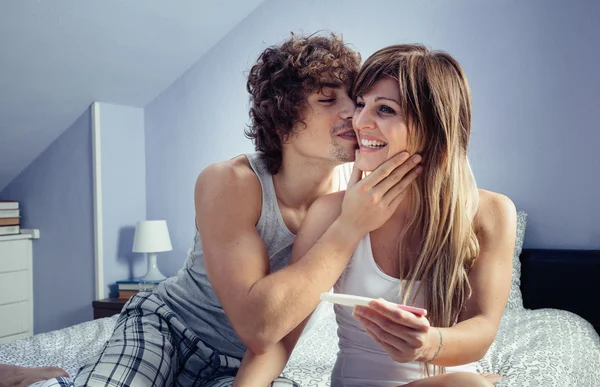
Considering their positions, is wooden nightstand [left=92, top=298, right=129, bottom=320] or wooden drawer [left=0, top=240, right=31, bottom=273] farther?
wooden drawer [left=0, top=240, right=31, bottom=273]

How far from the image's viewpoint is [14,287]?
396 cm

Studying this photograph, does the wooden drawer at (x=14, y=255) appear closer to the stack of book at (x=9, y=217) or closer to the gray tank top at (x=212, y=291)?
the stack of book at (x=9, y=217)

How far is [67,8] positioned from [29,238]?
1747 millimetres

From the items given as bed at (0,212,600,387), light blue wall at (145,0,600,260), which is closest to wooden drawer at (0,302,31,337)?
bed at (0,212,600,387)

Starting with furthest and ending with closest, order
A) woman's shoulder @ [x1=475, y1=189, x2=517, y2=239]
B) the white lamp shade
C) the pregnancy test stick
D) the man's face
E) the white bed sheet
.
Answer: the white lamp shade, the white bed sheet, the man's face, woman's shoulder @ [x1=475, y1=189, x2=517, y2=239], the pregnancy test stick

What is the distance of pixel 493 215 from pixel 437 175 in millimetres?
163

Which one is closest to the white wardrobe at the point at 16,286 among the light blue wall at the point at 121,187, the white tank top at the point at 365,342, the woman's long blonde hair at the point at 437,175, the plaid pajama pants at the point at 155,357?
the light blue wall at the point at 121,187

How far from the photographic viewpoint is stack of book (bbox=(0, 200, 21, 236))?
3918mm

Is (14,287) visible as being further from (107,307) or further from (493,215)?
(493,215)

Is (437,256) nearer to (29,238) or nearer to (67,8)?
(67,8)

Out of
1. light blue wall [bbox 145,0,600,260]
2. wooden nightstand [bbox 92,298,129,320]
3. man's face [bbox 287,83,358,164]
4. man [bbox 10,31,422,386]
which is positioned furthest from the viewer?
wooden nightstand [bbox 92,298,129,320]

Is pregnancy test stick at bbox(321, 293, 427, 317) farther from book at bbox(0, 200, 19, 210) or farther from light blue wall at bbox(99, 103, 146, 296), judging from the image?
book at bbox(0, 200, 19, 210)

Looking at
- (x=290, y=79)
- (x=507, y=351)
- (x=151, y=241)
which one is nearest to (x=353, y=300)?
(x=290, y=79)

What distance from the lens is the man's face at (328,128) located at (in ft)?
4.99
